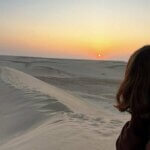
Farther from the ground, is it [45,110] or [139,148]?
[139,148]

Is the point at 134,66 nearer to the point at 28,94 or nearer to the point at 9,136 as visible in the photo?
the point at 9,136

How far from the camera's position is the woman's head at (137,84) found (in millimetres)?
2201

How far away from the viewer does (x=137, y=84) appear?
2230mm

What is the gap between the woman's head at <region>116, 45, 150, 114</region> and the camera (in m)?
2.20

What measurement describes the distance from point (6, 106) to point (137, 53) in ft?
23.7

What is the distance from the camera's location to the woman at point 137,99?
2201mm

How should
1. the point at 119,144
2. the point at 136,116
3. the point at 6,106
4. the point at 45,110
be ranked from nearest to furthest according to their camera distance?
the point at 136,116 < the point at 119,144 < the point at 45,110 < the point at 6,106

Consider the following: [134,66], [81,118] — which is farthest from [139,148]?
[81,118]

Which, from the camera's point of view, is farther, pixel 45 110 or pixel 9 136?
pixel 45 110

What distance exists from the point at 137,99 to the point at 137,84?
8 centimetres

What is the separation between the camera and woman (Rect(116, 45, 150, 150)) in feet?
7.22

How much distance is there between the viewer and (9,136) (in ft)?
22.1

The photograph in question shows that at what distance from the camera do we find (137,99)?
222 cm

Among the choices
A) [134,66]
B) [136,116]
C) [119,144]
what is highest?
[134,66]
